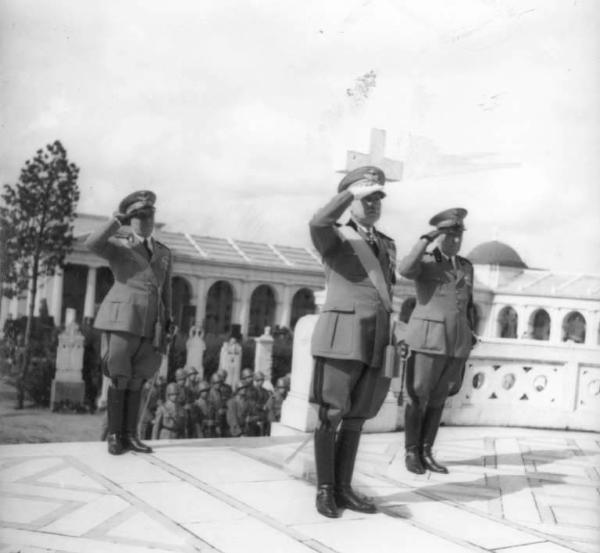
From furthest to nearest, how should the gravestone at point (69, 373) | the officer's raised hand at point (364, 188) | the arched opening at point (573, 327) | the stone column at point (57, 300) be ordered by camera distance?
the stone column at point (57, 300) → the arched opening at point (573, 327) → the gravestone at point (69, 373) → the officer's raised hand at point (364, 188)

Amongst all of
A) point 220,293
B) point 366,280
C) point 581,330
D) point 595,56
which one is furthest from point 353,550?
point 220,293

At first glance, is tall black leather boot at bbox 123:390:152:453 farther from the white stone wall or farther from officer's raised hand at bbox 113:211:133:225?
the white stone wall

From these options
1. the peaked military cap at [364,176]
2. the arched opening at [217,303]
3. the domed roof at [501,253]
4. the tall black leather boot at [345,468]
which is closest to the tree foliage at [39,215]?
the peaked military cap at [364,176]

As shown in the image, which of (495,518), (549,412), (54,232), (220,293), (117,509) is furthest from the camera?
(220,293)

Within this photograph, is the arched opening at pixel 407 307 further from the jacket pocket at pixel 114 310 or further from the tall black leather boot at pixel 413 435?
the jacket pocket at pixel 114 310

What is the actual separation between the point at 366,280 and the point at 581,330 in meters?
14.1

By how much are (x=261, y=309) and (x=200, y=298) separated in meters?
12.6

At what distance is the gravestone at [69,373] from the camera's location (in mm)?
14188

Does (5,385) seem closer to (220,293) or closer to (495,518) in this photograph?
(495,518)

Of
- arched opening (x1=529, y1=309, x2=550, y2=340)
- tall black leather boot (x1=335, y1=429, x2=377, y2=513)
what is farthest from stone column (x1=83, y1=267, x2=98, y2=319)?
tall black leather boot (x1=335, y1=429, x2=377, y2=513)

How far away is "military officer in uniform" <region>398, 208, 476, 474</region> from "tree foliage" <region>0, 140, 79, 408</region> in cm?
241

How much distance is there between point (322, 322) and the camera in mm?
3934

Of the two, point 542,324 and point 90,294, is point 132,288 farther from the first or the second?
point 90,294

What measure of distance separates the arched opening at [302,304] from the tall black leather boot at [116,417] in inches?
1422
